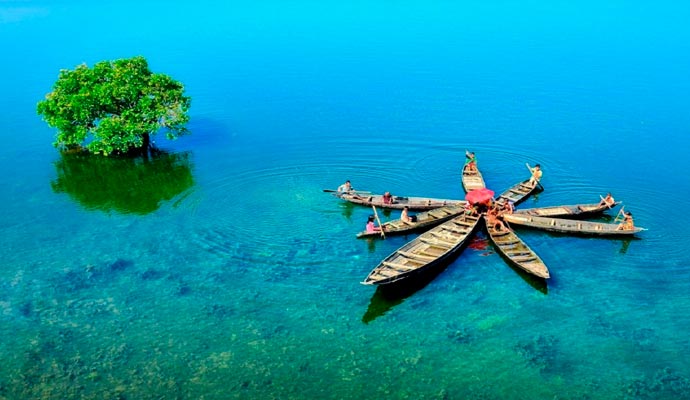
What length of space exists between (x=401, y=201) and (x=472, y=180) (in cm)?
614

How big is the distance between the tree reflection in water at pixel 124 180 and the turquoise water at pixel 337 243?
8.6 inches

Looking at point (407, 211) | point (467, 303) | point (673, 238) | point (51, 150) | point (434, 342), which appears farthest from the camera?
point (51, 150)

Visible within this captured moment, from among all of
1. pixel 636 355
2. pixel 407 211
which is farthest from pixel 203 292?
pixel 636 355

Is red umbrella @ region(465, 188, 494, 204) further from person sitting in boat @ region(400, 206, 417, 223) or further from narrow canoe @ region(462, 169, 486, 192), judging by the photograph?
narrow canoe @ region(462, 169, 486, 192)

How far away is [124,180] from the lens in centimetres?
4641

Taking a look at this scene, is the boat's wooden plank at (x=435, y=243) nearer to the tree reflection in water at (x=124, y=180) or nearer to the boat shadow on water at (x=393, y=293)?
the boat shadow on water at (x=393, y=293)

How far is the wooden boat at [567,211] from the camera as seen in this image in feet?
126

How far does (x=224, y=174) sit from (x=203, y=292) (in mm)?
16156

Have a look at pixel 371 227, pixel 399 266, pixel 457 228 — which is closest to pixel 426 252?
pixel 399 266

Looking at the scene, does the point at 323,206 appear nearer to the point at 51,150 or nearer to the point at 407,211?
the point at 407,211

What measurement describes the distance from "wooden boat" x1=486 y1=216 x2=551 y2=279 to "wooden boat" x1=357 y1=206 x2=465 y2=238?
8.81ft

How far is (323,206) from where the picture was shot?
41.2m

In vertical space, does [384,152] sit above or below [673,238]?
above

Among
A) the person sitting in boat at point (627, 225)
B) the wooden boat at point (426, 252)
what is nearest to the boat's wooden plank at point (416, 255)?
the wooden boat at point (426, 252)
